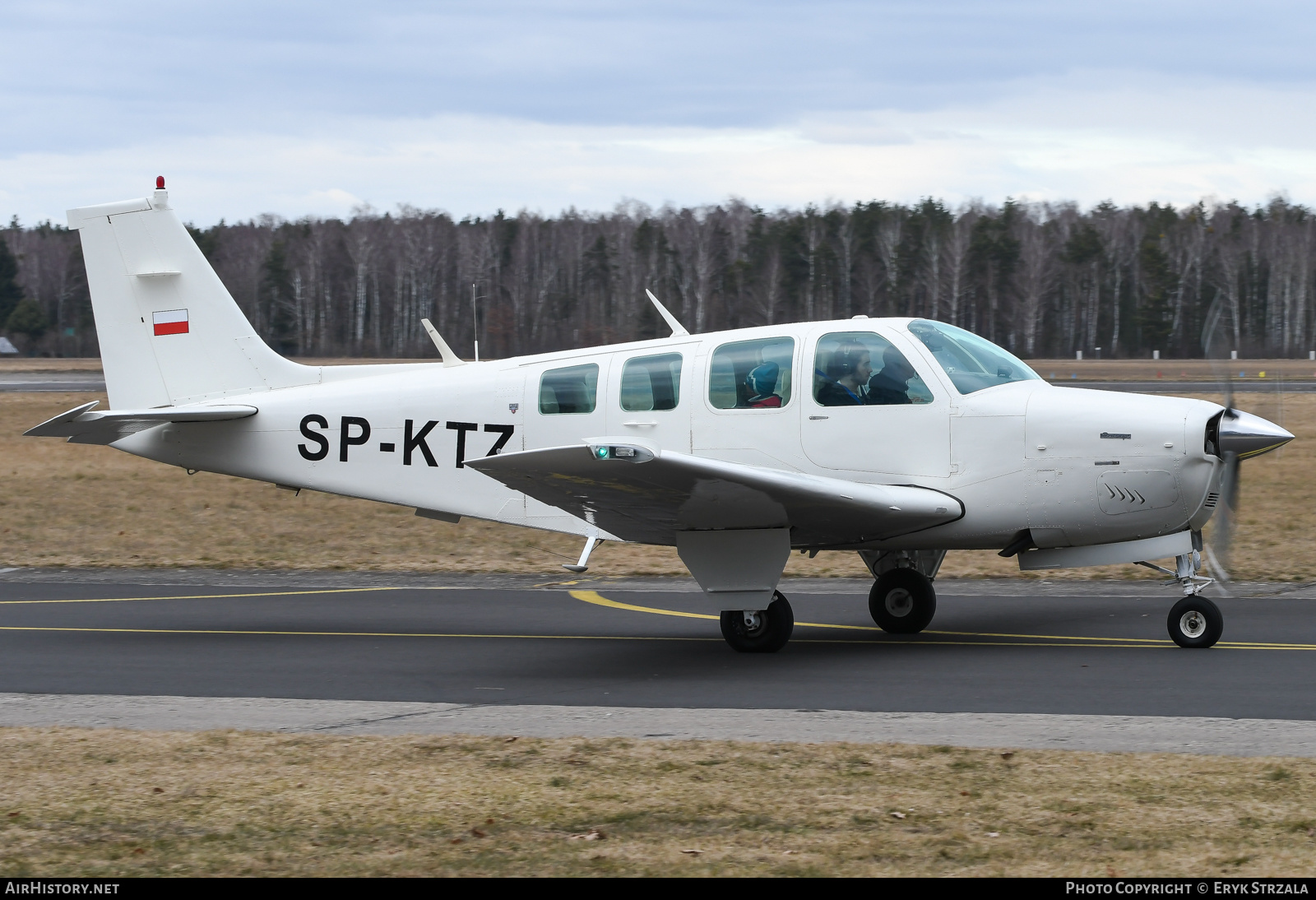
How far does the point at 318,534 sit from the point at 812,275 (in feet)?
196

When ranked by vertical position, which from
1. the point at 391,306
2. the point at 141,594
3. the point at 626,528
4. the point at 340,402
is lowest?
the point at 141,594

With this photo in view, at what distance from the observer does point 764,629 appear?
11.0 m

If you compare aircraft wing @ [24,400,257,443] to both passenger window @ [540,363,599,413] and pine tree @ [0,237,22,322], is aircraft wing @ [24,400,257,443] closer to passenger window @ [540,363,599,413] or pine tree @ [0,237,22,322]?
passenger window @ [540,363,599,413]

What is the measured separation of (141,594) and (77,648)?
3736 mm

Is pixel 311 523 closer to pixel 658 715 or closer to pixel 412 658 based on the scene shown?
pixel 412 658

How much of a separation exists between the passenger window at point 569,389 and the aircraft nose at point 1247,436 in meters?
5.03

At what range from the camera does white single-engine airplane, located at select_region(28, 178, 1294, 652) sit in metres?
10.2

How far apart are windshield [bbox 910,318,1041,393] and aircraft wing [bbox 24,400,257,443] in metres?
6.38

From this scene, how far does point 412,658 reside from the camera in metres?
11.2

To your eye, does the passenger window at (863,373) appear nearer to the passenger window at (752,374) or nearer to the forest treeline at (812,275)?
the passenger window at (752,374)

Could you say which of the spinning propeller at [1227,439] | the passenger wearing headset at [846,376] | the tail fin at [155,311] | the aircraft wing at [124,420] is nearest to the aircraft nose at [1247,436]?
the spinning propeller at [1227,439]

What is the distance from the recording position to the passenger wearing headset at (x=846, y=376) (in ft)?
35.7

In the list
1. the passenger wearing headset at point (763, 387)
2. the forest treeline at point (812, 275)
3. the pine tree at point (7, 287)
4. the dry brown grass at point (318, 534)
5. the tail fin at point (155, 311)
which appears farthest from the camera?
the pine tree at point (7, 287)

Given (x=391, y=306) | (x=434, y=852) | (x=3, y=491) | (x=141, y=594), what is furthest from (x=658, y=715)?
(x=391, y=306)
